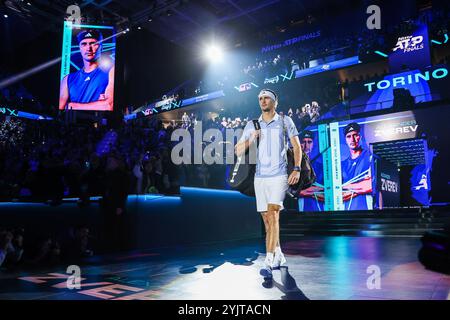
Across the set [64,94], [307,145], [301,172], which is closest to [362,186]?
[307,145]

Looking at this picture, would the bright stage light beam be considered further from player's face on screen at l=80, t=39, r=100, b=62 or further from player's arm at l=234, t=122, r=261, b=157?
player's arm at l=234, t=122, r=261, b=157

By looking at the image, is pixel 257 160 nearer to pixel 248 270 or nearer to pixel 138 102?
pixel 248 270

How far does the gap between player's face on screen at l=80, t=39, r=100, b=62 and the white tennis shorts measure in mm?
14577

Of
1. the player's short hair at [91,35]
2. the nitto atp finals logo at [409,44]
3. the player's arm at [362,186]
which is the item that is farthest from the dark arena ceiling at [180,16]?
the player's arm at [362,186]

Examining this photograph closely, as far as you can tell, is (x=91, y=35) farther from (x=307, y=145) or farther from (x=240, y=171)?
(x=240, y=171)

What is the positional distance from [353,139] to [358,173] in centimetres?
137

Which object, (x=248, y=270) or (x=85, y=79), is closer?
(x=248, y=270)

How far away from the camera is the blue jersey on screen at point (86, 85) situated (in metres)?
15.2

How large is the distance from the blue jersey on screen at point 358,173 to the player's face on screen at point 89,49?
40.8 feet

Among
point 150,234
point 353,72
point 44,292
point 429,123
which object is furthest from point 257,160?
point 353,72

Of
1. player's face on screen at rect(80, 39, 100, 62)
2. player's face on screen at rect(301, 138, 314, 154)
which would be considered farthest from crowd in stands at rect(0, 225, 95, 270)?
player's face on screen at rect(80, 39, 100, 62)

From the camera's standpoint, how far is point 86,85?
15.2 m

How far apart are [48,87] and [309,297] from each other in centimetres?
2032

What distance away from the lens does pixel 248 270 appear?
3586 millimetres
